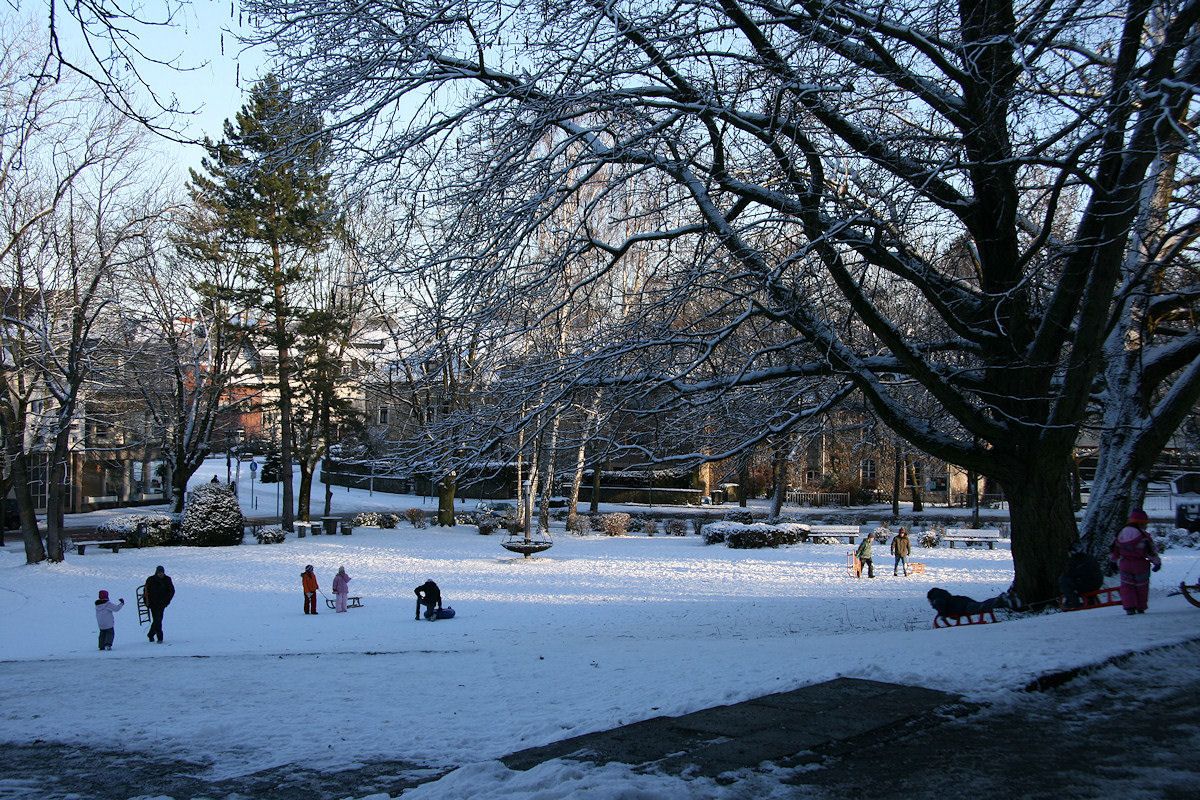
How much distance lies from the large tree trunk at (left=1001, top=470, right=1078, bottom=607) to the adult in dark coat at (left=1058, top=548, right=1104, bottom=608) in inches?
11.0

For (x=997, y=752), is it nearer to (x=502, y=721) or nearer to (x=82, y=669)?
(x=502, y=721)

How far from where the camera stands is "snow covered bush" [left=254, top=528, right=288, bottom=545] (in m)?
34.4

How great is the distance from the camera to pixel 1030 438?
12203mm

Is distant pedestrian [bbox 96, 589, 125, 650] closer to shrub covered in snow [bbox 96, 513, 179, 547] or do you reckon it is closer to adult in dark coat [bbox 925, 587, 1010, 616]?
adult in dark coat [bbox 925, 587, 1010, 616]

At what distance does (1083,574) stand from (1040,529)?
81 centimetres

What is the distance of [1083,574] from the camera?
12.6 meters

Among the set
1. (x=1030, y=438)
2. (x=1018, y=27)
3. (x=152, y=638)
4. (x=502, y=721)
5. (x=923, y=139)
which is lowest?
(x=152, y=638)

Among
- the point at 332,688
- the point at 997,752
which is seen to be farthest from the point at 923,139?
the point at 332,688

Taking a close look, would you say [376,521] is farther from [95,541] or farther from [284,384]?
[95,541]

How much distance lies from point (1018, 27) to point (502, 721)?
865 centimetres

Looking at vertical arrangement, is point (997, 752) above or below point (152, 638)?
above

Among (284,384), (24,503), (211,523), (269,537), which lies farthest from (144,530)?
(284,384)

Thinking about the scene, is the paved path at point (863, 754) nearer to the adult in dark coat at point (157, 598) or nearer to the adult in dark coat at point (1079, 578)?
the adult in dark coat at point (1079, 578)

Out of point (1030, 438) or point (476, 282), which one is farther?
point (1030, 438)
